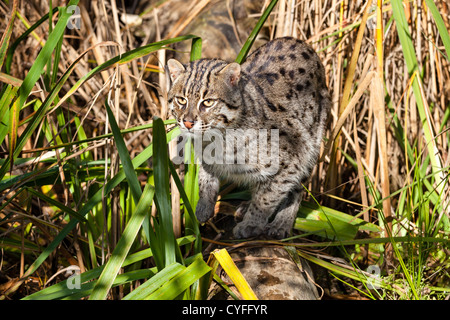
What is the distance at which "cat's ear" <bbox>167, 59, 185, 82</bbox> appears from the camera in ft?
12.5

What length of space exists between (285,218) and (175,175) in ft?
4.83

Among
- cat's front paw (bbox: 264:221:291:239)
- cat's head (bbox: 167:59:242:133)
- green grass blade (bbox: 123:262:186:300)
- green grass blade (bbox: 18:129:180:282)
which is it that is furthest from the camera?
cat's front paw (bbox: 264:221:291:239)

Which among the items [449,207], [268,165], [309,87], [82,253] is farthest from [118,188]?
[449,207]

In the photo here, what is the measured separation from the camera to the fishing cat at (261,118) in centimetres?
371

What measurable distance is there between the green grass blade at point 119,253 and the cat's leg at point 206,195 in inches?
47.8

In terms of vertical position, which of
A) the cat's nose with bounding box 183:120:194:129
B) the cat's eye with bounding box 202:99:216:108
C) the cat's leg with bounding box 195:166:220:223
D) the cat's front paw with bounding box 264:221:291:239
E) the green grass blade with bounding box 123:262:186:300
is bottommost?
the cat's front paw with bounding box 264:221:291:239

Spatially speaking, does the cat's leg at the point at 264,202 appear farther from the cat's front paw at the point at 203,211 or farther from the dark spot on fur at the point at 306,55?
the dark spot on fur at the point at 306,55

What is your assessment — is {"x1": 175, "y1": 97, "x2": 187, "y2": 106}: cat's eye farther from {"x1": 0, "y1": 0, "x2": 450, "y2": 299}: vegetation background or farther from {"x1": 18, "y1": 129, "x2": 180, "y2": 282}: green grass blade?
{"x1": 18, "y1": 129, "x2": 180, "y2": 282}: green grass blade

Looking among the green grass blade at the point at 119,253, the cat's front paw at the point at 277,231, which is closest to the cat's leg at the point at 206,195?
the cat's front paw at the point at 277,231

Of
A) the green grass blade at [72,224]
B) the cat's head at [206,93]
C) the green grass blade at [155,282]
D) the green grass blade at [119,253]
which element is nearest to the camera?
the green grass blade at [119,253]

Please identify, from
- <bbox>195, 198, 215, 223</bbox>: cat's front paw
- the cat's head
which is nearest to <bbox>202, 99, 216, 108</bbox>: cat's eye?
the cat's head

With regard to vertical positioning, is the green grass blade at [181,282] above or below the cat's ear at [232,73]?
below

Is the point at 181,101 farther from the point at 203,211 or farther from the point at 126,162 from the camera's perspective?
the point at 126,162
